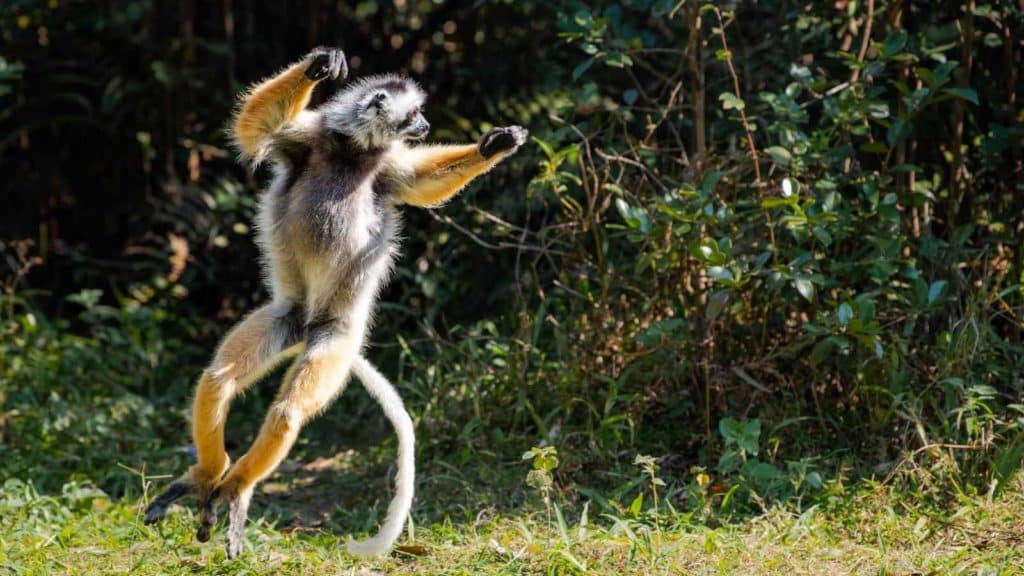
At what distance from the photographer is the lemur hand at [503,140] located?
4965 mm

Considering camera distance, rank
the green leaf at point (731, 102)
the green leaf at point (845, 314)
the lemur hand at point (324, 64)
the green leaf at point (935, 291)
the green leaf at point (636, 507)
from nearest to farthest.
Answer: the lemur hand at point (324, 64) < the green leaf at point (636, 507) < the green leaf at point (845, 314) < the green leaf at point (731, 102) < the green leaf at point (935, 291)

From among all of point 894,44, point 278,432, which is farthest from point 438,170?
point 894,44

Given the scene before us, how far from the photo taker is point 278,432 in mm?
4668

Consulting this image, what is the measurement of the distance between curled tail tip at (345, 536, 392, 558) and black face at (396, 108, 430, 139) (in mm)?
1718

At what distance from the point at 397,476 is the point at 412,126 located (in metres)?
1.50

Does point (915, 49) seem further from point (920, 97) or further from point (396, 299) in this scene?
point (396, 299)

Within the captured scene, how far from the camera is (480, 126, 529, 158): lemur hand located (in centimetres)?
496

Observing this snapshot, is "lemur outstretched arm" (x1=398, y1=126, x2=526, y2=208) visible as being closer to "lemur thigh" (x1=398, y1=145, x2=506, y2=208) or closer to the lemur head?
"lemur thigh" (x1=398, y1=145, x2=506, y2=208)

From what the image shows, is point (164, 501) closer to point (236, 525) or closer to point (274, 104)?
point (236, 525)

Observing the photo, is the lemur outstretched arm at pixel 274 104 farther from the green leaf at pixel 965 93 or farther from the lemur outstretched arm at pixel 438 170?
the green leaf at pixel 965 93

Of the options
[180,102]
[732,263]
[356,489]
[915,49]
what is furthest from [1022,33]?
[180,102]

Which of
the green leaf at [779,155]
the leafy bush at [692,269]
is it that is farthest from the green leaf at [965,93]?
the green leaf at [779,155]

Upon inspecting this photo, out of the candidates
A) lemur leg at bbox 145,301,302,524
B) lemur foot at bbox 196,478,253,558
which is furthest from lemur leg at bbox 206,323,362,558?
lemur leg at bbox 145,301,302,524

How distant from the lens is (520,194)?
24.9 ft
